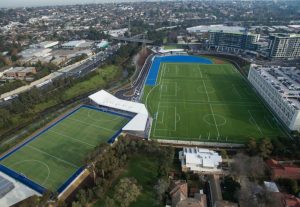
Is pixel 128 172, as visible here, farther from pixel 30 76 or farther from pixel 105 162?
pixel 30 76

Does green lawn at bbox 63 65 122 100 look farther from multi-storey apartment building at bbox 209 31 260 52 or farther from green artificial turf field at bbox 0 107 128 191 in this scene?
multi-storey apartment building at bbox 209 31 260 52

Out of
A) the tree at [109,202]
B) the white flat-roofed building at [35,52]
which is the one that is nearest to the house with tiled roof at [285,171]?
the tree at [109,202]

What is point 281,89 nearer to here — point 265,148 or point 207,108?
point 207,108

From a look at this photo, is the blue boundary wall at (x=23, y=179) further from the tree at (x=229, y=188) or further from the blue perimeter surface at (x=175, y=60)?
the blue perimeter surface at (x=175, y=60)

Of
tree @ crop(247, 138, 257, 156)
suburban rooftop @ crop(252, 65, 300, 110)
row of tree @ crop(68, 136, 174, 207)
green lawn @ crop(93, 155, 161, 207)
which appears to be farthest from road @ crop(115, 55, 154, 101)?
suburban rooftop @ crop(252, 65, 300, 110)

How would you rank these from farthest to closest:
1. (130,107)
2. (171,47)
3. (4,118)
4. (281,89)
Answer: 1. (171,47)
2. (281,89)
3. (130,107)
4. (4,118)

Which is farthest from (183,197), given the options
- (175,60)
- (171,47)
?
(171,47)

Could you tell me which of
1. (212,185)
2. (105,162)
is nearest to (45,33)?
(105,162)
